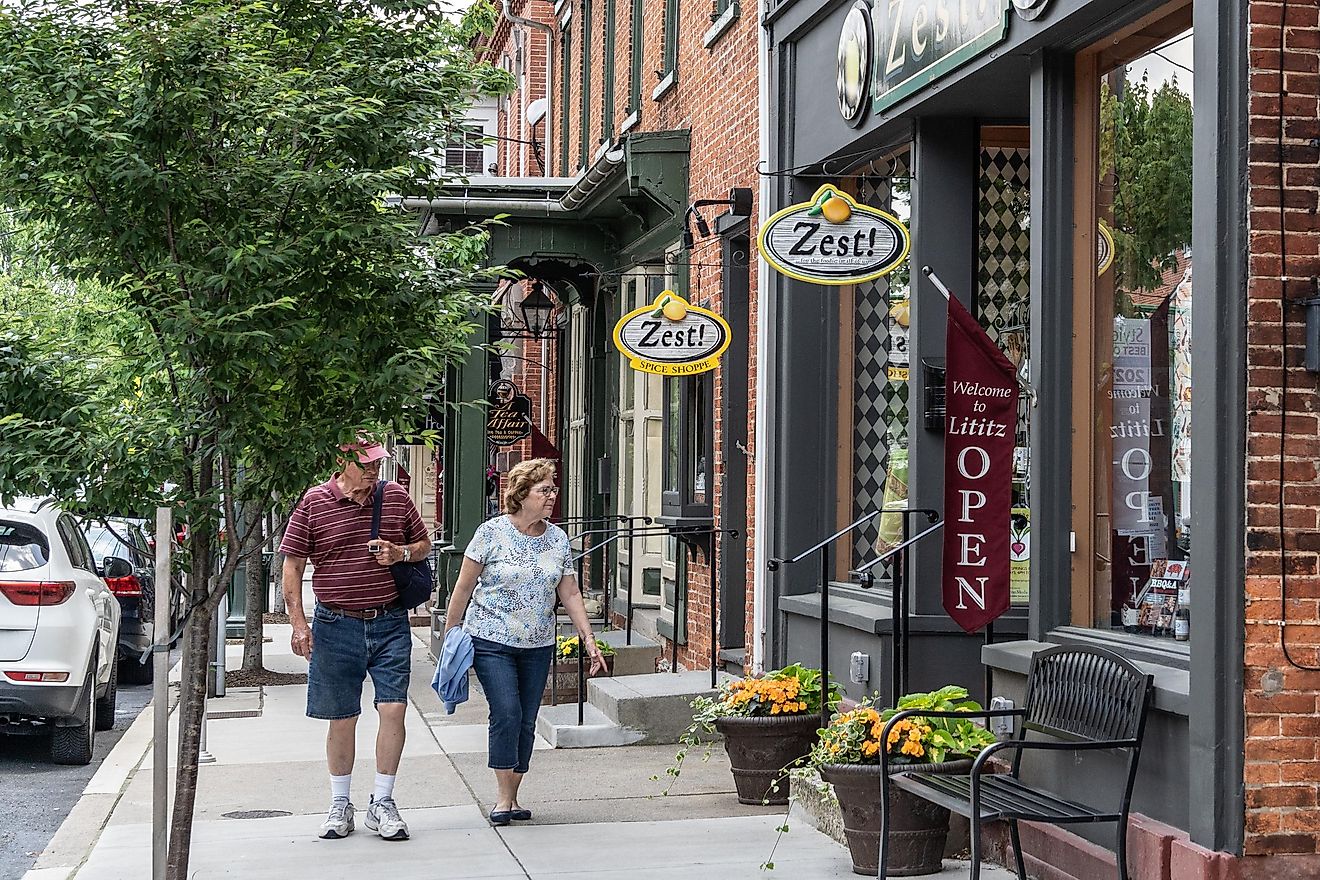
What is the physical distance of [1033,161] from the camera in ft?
22.9

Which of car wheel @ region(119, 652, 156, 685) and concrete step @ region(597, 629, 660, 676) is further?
car wheel @ region(119, 652, 156, 685)

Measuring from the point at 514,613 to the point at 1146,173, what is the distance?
3430 mm

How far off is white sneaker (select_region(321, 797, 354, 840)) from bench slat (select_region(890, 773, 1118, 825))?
2666 mm

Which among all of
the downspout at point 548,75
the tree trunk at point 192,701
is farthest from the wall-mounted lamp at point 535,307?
the tree trunk at point 192,701

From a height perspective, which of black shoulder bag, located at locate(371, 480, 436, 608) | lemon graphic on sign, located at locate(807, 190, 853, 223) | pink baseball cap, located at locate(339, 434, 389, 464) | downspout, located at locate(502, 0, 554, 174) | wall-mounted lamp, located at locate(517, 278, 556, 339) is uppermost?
downspout, located at locate(502, 0, 554, 174)

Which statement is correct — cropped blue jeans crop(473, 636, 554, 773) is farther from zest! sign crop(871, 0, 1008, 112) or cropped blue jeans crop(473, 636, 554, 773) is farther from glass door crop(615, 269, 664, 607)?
glass door crop(615, 269, 664, 607)

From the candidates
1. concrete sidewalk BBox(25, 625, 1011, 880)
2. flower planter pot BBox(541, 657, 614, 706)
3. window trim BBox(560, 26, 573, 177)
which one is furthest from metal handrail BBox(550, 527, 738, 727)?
window trim BBox(560, 26, 573, 177)

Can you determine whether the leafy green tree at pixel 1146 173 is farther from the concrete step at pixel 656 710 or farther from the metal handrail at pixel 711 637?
the concrete step at pixel 656 710

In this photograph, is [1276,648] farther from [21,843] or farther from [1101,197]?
[21,843]

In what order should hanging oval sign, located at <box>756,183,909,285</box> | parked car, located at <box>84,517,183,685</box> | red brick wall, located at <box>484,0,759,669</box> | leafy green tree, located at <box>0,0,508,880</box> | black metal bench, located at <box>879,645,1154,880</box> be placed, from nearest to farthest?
black metal bench, located at <box>879,645,1154,880</box> → leafy green tree, located at <box>0,0,508,880</box> → hanging oval sign, located at <box>756,183,909,285</box> → red brick wall, located at <box>484,0,759,669</box> → parked car, located at <box>84,517,183,685</box>

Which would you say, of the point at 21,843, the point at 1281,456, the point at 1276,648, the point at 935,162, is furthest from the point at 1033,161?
the point at 21,843

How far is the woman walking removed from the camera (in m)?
7.82

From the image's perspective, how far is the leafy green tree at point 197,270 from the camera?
577cm

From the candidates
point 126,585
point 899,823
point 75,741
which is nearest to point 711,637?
point 75,741
